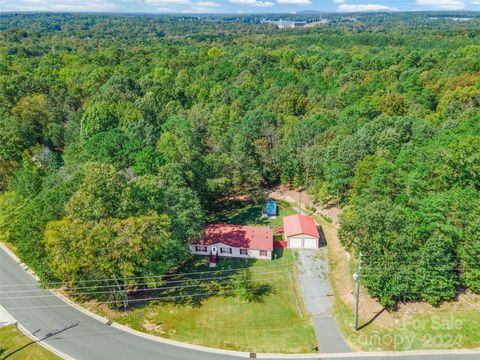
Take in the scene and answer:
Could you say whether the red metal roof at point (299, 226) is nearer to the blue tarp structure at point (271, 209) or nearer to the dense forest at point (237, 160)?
the blue tarp structure at point (271, 209)

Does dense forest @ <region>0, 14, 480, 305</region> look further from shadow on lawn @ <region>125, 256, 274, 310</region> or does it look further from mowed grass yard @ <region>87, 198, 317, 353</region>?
mowed grass yard @ <region>87, 198, 317, 353</region>

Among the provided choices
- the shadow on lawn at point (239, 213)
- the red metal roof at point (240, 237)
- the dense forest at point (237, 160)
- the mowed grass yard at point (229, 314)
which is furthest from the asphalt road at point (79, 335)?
the shadow on lawn at point (239, 213)

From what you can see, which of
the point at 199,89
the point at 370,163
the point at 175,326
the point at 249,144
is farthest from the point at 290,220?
the point at 199,89

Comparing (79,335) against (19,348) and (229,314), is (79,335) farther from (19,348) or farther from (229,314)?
(229,314)

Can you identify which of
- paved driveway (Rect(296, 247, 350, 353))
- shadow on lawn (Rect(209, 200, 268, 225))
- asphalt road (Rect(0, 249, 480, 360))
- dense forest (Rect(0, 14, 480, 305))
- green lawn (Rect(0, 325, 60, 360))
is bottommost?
shadow on lawn (Rect(209, 200, 268, 225))

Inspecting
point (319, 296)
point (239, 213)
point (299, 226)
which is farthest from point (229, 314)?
point (239, 213)

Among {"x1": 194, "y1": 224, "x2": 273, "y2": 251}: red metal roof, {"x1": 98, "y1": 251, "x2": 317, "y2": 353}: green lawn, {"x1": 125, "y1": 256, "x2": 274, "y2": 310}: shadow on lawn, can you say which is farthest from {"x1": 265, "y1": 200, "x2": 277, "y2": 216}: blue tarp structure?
{"x1": 98, "y1": 251, "x2": 317, "y2": 353}: green lawn

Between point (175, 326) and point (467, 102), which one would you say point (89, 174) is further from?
point (467, 102)
